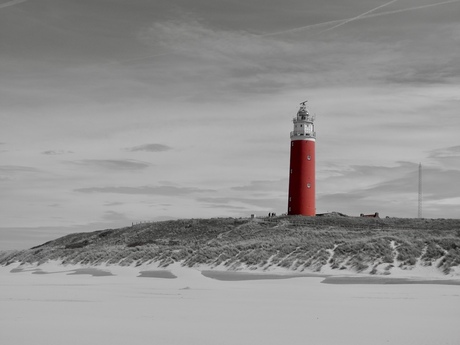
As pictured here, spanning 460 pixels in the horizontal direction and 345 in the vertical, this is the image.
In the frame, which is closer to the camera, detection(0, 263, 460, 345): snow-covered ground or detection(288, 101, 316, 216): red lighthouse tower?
detection(0, 263, 460, 345): snow-covered ground

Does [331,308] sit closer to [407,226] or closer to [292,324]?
[292,324]

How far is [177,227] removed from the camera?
178 feet

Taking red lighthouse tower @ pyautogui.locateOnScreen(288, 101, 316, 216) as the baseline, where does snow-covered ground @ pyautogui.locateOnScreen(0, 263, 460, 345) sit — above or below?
below

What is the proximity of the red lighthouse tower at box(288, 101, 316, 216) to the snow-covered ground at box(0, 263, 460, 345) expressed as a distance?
3187 cm

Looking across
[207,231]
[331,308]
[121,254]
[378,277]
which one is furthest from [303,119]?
[331,308]

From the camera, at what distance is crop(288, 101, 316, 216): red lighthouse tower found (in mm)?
52188

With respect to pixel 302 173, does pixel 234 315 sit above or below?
below

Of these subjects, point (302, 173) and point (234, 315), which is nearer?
point (234, 315)

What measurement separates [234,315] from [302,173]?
39.5 m

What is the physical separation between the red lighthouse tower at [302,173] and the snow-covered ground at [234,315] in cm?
3187

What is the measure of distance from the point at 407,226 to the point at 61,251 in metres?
28.6

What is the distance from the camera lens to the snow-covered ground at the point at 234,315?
34.4ft

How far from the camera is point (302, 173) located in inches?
2051

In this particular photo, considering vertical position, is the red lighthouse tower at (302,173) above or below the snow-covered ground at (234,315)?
above
